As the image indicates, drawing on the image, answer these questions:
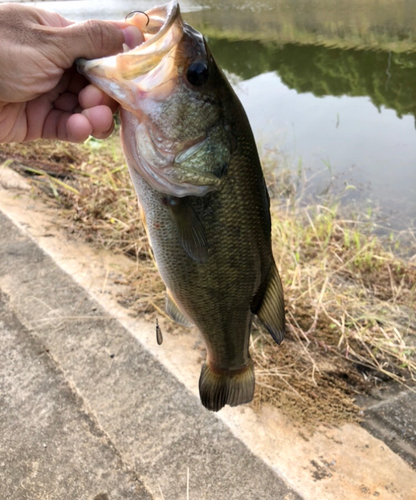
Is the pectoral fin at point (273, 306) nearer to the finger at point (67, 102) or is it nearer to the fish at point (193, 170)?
the fish at point (193, 170)

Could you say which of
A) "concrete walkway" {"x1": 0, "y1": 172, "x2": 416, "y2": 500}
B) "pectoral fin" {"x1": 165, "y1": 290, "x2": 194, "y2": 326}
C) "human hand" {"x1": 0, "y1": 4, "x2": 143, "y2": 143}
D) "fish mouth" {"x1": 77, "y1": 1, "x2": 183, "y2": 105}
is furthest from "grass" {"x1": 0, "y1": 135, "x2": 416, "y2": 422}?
"fish mouth" {"x1": 77, "y1": 1, "x2": 183, "y2": 105}

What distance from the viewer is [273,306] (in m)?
1.67

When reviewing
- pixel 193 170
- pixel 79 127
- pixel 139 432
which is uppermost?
pixel 79 127

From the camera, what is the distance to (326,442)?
2248 mm

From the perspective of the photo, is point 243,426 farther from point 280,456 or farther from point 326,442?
point 326,442

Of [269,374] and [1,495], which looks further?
[269,374]

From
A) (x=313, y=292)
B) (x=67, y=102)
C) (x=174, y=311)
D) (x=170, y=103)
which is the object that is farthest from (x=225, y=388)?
(x=313, y=292)

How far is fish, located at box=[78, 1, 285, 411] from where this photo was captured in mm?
1367

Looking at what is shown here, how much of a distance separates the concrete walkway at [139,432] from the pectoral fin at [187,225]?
1.14m

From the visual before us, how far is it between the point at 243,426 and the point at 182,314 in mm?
801

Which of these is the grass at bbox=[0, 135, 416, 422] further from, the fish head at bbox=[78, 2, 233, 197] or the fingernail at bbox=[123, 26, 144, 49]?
the fingernail at bbox=[123, 26, 144, 49]

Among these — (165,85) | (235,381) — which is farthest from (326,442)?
(165,85)

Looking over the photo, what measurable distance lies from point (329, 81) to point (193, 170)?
972 centimetres

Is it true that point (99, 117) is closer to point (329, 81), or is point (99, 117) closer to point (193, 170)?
point (193, 170)
